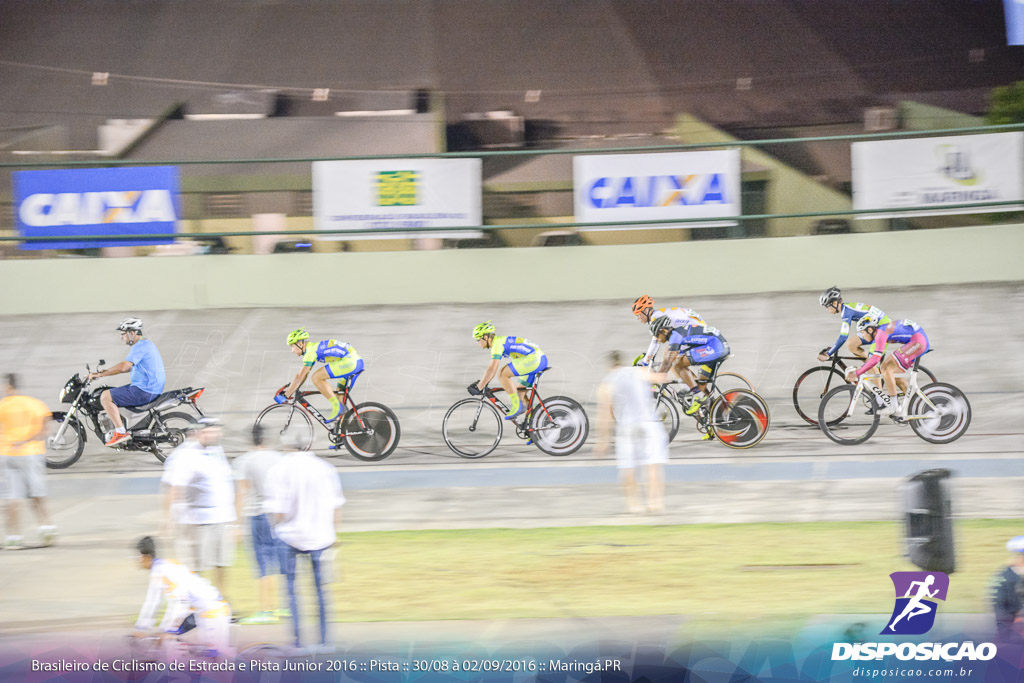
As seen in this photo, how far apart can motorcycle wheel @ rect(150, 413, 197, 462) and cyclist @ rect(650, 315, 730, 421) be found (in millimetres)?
5513

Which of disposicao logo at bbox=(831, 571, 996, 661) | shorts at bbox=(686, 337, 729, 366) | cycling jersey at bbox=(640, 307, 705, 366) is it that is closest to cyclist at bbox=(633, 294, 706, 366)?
cycling jersey at bbox=(640, 307, 705, 366)

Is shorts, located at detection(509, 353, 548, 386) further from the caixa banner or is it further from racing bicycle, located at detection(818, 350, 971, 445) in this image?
the caixa banner

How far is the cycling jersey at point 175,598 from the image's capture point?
237 inches

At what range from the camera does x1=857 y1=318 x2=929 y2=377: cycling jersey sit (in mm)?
12672

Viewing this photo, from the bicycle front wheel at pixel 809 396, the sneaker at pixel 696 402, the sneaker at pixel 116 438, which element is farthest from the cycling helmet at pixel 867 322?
the sneaker at pixel 116 438

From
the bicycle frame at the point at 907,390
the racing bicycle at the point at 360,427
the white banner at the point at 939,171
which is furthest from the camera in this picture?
the white banner at the point at 939,171

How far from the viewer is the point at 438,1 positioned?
31.0 meters

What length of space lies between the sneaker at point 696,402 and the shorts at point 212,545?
6.70m

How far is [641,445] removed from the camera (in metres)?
10.3

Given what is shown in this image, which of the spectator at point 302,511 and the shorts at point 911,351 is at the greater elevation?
the shorts at point 911,351

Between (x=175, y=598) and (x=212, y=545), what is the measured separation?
160 cm

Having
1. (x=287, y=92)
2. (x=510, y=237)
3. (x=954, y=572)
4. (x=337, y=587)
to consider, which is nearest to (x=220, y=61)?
(x=287, y=92)

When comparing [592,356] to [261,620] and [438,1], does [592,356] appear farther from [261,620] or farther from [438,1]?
[438,1]

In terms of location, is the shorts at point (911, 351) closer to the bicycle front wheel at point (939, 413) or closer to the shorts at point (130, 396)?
the bicycle front wheel at point (939, 413)
